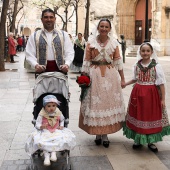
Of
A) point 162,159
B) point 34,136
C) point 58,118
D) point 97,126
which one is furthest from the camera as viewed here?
point 97,126

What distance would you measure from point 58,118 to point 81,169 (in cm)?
72

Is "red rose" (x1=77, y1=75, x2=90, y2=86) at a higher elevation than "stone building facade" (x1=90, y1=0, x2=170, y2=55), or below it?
below

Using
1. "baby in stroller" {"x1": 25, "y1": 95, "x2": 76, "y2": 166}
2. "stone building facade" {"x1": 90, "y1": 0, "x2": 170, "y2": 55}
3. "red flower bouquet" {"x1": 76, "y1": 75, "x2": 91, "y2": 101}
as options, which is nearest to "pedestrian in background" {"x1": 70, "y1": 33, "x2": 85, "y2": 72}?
"stone building facade" {"x1": 90, "y1": 0, "x2": 170, "y2": 55}

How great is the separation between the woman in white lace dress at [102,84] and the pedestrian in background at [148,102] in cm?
30

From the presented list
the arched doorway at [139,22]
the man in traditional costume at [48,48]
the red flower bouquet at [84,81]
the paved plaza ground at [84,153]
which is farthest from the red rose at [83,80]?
the arched doorway at [139,22]

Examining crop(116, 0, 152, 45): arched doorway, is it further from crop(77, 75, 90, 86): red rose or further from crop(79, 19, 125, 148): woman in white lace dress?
crop(77, 75, 90, 86): red rose

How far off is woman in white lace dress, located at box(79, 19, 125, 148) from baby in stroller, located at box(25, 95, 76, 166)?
85 cm

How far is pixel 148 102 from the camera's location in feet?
15.6

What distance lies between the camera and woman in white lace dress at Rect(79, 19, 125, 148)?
4.97 metres

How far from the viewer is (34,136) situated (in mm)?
3910

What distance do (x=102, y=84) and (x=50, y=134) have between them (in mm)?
1356

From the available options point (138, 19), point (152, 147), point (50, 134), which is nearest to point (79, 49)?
point (152, 147)

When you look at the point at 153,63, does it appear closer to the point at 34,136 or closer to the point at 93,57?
the point at 93,57

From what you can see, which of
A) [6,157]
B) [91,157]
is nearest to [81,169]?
[91,157]
